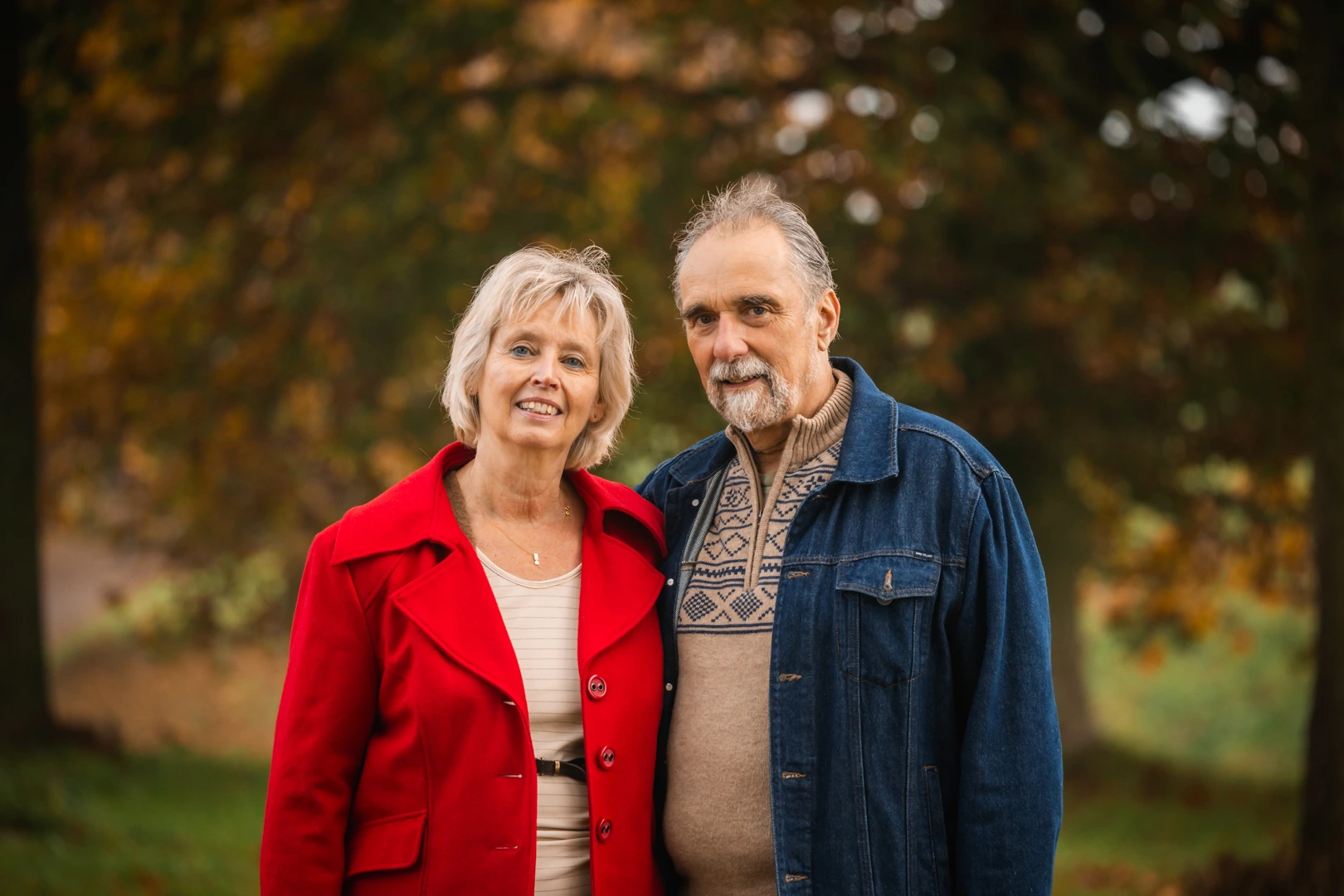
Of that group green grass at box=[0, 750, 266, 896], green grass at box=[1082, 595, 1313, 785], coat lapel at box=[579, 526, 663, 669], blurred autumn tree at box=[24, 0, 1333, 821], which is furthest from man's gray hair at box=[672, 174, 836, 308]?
green grass at box=[1082, 595, 1313, 785]

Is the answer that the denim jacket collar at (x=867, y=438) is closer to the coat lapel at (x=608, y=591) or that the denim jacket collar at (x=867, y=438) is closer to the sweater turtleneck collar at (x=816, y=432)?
the sweater turtleneck collar at (x=816, y=432)

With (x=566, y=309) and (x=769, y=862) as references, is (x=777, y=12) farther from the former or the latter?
(x=769, y=862)

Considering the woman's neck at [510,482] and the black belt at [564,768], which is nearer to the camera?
the black belt at [564,768]

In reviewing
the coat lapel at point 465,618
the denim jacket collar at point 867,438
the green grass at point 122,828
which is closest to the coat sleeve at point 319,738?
the coat lapel at point 465,618

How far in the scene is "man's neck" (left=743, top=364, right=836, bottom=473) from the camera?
304 cm

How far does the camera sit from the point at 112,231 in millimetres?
9562

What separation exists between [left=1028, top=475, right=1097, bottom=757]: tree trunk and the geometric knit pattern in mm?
6009

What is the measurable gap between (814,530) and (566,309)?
843 millimetres

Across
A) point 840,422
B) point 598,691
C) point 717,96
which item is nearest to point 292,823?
point 598,691

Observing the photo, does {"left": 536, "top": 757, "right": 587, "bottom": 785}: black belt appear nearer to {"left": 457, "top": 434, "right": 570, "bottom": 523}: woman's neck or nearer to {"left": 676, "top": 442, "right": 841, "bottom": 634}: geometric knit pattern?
{"left": 676, "top": 442, "right": 841, "bottom": 634}: geometric knit pattern

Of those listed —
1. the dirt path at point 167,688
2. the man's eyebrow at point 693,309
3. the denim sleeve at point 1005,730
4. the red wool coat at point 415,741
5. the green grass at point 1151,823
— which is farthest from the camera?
the dirt path at point 167,688

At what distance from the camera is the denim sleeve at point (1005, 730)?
2.46 metres

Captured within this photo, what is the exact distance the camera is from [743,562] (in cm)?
290

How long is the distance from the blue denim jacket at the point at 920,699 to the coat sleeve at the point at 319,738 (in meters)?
0.96
